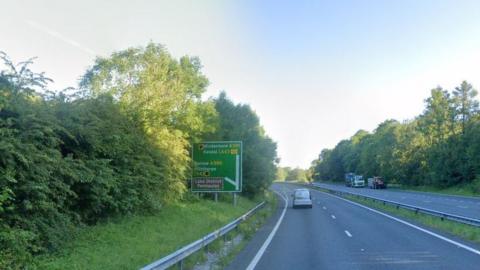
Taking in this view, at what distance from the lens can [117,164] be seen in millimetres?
15078

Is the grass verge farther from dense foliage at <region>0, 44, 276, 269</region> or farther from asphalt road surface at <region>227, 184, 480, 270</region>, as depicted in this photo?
dense foliage at <region>0, 44, 276, 269</region>

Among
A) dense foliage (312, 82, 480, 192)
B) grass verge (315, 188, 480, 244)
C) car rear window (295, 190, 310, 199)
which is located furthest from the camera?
dense foliage (312, 82, 480, 192)

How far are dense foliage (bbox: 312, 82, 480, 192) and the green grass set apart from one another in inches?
1934

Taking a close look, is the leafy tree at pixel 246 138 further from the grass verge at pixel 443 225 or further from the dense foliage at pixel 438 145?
the dense foliage at pixel 438 145

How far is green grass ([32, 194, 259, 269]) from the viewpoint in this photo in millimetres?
9727

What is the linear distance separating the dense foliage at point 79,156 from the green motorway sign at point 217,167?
111 inches

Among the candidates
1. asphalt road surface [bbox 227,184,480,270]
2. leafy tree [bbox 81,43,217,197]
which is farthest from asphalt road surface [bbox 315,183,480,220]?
leafy tree [bbox 81,43,217,197]

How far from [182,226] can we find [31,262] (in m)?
8.96

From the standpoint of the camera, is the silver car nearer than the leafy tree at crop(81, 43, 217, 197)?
No

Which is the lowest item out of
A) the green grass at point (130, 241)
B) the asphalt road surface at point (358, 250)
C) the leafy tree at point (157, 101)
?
the asphalt road surface at point (358, 250)

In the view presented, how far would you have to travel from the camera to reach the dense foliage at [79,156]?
365 inches

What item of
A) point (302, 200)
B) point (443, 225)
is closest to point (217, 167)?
point (443, 225)

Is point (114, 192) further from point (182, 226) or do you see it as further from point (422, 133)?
point (422, 133)

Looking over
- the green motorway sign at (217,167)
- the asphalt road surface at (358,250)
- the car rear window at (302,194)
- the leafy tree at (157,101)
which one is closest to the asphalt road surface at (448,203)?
the car rear window at (302,194)
